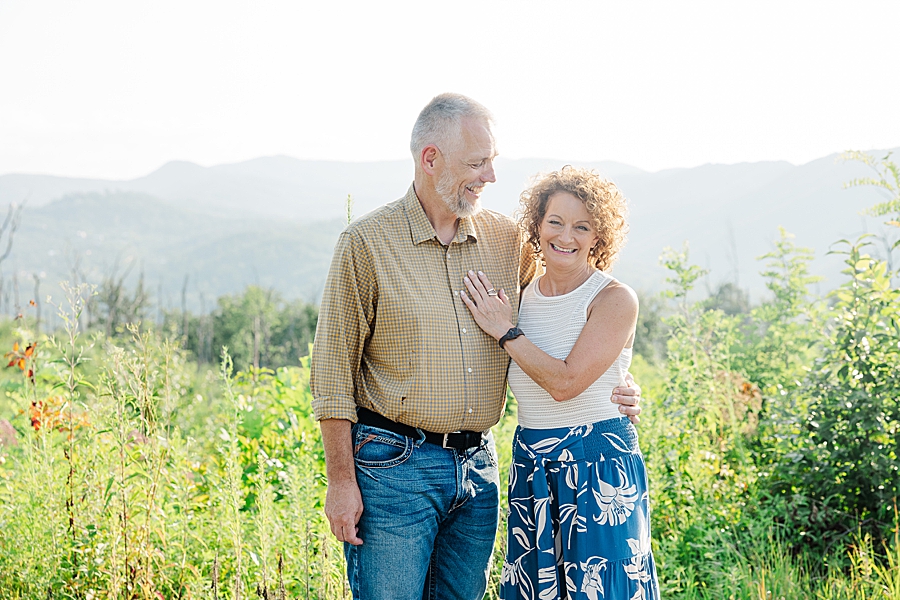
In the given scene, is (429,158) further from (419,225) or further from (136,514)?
(136,514)

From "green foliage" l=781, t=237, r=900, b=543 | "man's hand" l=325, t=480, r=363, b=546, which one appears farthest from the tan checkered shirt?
"green foliage" l=781, t=237, r=900, b=543

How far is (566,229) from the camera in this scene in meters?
2.28

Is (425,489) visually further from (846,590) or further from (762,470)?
(762,470)

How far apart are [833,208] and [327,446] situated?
156 metres

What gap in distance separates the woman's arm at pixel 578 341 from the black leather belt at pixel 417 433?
292mm

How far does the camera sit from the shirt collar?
2.28m

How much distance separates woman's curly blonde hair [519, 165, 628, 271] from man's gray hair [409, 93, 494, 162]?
284 mm

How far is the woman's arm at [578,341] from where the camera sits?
2.14 meters

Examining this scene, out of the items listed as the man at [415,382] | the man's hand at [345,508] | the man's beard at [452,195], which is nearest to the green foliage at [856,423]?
the man at [415,382]

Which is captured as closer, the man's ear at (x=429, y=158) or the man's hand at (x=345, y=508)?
the man's hand at (x=345, y=508)

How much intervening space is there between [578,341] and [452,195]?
23.5 inches

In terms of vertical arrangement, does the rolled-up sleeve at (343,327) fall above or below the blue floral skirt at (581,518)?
above

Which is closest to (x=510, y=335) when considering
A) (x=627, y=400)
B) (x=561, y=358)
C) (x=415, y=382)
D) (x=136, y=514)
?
(x=561, y=358)

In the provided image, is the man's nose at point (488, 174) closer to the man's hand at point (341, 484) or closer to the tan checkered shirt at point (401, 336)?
the tan checkered shirt at point (401, 336)
